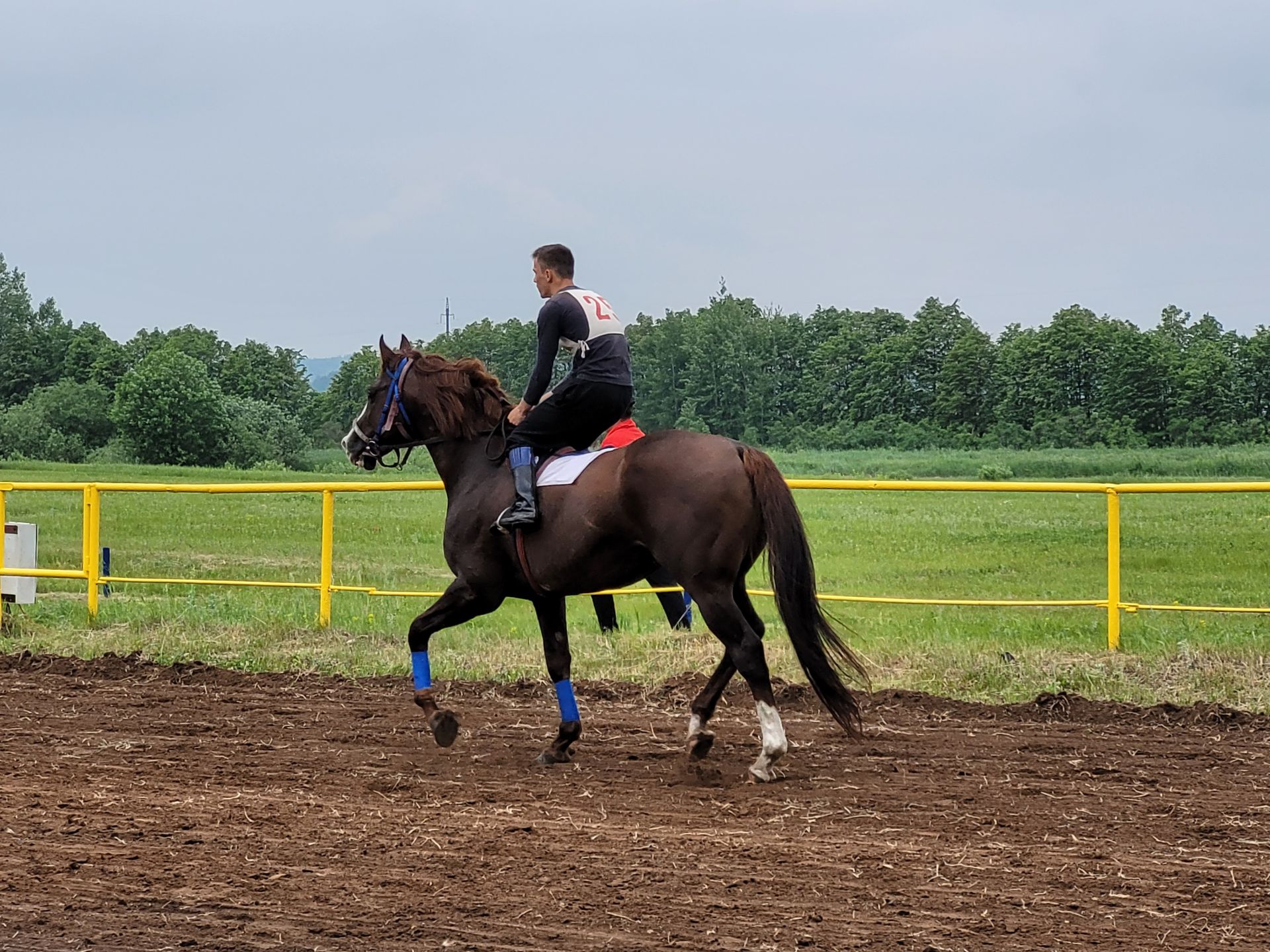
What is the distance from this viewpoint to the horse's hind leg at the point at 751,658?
6754 mm

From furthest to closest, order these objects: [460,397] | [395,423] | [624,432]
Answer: [624,432], [395,423], [460,397]

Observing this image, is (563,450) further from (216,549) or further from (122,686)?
(216,549)

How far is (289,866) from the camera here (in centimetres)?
518

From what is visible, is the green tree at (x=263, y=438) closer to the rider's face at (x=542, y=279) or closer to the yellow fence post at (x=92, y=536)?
the yellow fence post at (x=92, y=536)

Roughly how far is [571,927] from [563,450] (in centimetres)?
360

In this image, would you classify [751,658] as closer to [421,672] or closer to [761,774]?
[761,774]

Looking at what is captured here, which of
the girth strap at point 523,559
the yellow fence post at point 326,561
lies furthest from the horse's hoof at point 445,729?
the yellow fence post at point 326,561

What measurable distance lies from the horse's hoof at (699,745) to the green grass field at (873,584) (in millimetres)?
3041

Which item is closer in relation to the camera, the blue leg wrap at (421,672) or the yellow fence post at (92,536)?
the blue leg wrap at (421,672)

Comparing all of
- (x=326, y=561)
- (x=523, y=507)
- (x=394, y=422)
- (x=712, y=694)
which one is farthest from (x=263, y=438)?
(x=712, y=694)

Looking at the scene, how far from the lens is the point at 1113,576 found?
32.1 feet

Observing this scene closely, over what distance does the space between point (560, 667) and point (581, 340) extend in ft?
6.08

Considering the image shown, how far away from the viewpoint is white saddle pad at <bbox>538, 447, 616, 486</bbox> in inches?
288

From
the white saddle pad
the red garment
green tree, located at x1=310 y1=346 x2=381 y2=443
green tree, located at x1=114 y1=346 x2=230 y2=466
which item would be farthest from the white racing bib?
green tree, located at x1=114 y1=346 x2=230 y2=466
